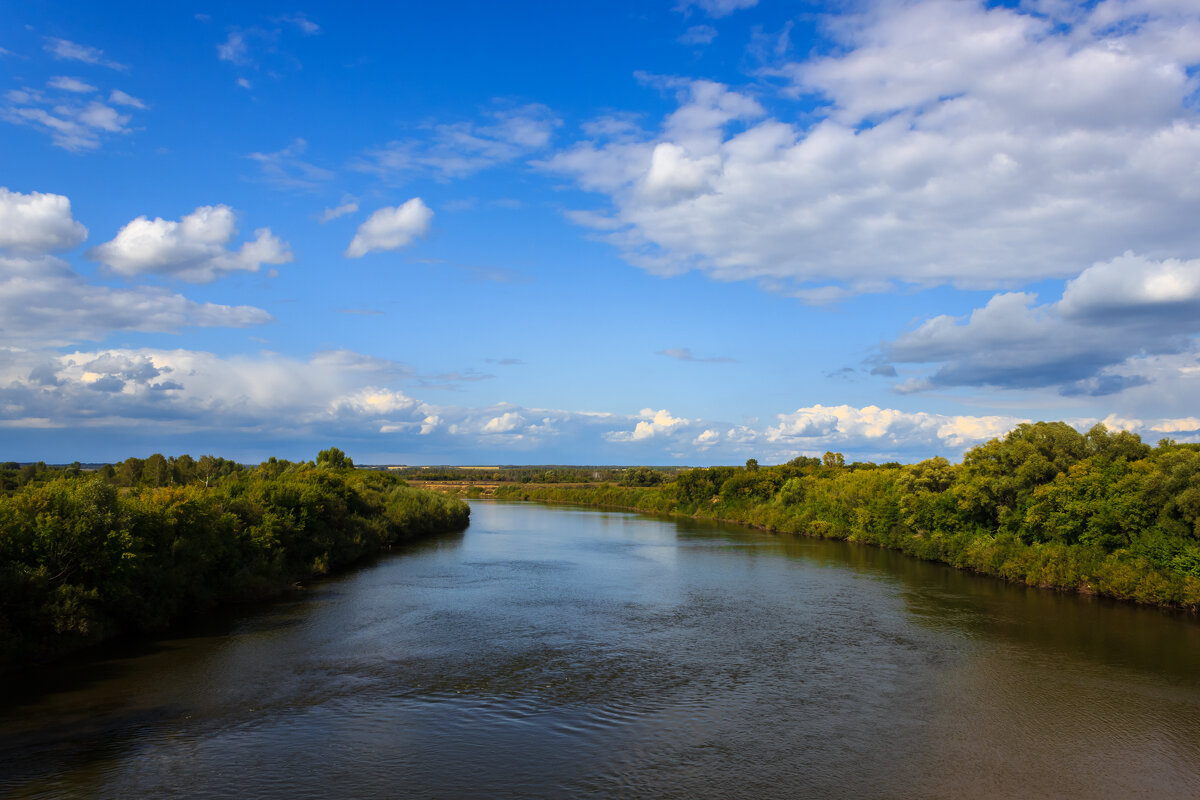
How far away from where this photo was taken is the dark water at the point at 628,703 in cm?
1479

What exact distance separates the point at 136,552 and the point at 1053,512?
42170mm

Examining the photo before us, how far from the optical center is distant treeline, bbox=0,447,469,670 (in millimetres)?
20953

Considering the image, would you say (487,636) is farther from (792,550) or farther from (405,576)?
(792,550)

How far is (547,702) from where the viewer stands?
63.3 ft

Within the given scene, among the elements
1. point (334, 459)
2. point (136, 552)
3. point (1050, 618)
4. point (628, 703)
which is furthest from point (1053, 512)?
point (334, 459)

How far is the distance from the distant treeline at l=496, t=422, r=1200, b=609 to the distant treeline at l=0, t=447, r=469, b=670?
39.7m

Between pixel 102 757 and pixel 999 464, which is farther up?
pixel 999 464

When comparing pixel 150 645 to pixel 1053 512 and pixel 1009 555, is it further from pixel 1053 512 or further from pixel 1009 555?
pixel 1009 555

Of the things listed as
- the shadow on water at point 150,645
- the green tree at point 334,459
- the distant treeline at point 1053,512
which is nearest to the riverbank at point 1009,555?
the distant treeline at point 1053,512

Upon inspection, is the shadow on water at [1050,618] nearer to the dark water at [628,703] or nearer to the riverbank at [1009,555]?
the dark water at [628,703]

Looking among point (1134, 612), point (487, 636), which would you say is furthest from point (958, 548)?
point (487, 636)

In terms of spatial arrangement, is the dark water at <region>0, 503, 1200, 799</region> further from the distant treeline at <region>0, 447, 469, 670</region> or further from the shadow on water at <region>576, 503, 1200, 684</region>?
the distant treeline at <region>0, 447, 469, 670</region>

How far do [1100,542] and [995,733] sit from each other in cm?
2390

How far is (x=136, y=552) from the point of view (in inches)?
956
